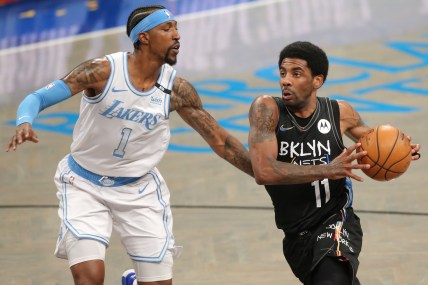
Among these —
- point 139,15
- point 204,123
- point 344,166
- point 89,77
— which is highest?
point 139,15

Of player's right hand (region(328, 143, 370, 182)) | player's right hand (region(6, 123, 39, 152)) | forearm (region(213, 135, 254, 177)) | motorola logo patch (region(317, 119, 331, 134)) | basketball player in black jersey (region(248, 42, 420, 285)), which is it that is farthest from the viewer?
forearm (region(213, 135, 254, 177))

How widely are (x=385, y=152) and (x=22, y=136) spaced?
2.12 metres

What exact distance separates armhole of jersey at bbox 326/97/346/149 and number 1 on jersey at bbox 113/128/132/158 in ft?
4.12

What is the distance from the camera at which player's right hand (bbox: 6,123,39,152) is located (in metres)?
5.98

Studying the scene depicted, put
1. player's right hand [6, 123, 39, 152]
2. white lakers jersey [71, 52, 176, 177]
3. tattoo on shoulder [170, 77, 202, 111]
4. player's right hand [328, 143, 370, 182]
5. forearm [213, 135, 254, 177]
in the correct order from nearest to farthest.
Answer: player's right hand [6, 123, 39, 152], player's right hand [328, 143, 370, 182], white lakers jersey [71, 52, 176, 177], tattoo on shoulder [170, 77, 202, 111], forearm [213, 135, 254, 177]

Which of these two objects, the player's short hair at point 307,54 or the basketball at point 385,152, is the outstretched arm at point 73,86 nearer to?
the player's short hair at point 307,54

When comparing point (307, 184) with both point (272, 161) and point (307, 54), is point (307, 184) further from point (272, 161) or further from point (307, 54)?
point (307, 54)

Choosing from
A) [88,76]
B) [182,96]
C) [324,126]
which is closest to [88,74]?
[88,76]

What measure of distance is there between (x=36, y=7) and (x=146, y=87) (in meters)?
9.77

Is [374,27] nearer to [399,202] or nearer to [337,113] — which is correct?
[399,202]

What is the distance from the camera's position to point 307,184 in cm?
671

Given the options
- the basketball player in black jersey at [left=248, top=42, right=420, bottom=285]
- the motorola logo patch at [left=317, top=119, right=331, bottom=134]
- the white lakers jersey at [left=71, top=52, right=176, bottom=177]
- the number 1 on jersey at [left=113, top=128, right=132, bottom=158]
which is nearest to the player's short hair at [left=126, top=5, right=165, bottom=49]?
the white lakers jersey at [left=71, top=52, right=176, bottom=177]

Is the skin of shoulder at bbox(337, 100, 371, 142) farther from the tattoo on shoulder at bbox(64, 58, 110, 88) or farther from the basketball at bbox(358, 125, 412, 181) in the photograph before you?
the tattoo on shoulder at bbox(64, 58, 110, 88)

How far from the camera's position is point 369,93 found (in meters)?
12.2
